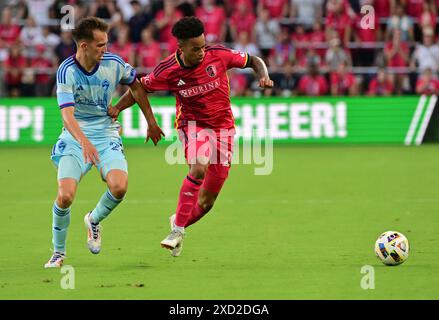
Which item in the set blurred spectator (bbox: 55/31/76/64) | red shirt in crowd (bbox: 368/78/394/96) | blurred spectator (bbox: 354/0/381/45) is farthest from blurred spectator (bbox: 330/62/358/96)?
blurred spectator (bbox: 55/31/76/64)

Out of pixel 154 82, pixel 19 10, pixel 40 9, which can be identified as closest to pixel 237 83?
pixel 40 9

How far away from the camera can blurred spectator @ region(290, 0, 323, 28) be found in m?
24.0

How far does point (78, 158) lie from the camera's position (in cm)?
853

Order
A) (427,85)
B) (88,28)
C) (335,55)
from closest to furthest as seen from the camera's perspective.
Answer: (88,28), (427,85), (335,55)

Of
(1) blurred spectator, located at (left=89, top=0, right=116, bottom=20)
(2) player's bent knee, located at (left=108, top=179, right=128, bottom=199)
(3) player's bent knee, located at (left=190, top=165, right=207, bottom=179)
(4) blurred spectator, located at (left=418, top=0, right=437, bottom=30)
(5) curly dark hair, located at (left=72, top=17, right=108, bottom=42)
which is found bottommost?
(2) player's bent knee, located at (left=108, top=179, right=128, bottom=199)

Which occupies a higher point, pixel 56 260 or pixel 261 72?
pixel 261 72

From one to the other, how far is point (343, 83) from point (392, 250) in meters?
14.0

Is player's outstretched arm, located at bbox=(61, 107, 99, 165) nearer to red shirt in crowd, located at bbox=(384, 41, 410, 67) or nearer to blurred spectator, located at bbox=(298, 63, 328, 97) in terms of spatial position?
blurred spectator, located at bbox=(298, 63, 328, 97)

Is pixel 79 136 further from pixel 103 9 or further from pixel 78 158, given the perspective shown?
pixel 103 9

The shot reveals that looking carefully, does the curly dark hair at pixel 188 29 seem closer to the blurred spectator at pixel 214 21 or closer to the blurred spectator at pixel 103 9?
the blurred spectator at pixel 214 21

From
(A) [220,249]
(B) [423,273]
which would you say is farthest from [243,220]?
(B) [423,273]

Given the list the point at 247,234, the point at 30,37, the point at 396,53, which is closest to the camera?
the point at 247,234

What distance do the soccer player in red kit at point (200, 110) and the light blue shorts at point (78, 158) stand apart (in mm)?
339

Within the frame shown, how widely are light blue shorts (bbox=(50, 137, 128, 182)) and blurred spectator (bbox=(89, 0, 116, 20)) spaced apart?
15622 mm
